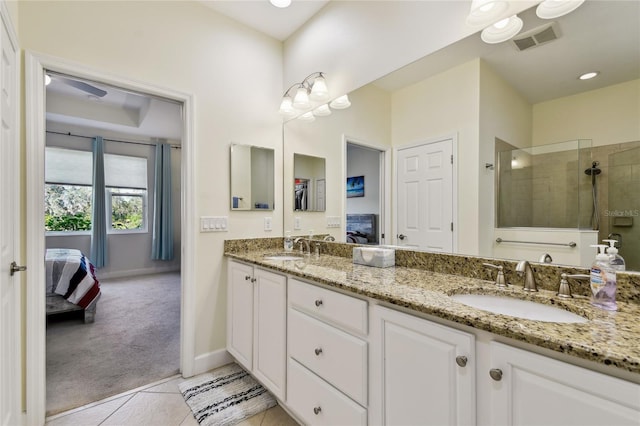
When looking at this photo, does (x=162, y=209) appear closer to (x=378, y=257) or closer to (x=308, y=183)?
(x=308, y=183)

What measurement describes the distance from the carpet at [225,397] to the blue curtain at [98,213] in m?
4.16

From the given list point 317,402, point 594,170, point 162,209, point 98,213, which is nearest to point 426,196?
point 594,170

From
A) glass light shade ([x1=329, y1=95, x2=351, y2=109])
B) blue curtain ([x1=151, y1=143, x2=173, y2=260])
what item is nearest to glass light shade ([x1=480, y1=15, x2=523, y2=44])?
glass light shade ([x1=329, y1=95, x2=351, y2=109])

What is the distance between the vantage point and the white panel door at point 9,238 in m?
1.26

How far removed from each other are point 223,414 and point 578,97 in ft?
7.64

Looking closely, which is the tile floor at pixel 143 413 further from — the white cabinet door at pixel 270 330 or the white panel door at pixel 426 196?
the white panel door at pixel 426 196

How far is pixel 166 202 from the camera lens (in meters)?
5.74

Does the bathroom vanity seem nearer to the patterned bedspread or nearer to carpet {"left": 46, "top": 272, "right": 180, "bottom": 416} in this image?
carpet {"left": 46, "top": 272, "right": 180, "bottom": 416}

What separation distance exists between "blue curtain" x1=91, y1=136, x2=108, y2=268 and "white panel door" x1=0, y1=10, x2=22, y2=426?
4.13 metres

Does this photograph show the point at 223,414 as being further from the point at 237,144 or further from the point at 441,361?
the point at 237,144

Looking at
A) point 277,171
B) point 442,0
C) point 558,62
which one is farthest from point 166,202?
point 558,62

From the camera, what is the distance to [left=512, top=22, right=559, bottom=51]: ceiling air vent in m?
1.25

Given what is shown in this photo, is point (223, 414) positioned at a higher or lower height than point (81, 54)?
lower

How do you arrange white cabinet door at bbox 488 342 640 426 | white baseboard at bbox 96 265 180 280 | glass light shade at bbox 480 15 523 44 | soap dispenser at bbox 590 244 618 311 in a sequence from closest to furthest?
white cabinet door at bbox 488 342 640 426
soap dispenser at bbox 590 244 618 311
glass light shade at bbox 480 15 523 44
white baseboard at bbox 96 265 180 280
